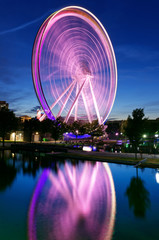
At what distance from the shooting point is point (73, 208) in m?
8.67

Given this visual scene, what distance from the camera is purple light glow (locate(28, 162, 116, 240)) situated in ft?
21.3

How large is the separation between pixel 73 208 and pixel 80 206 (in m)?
0.37

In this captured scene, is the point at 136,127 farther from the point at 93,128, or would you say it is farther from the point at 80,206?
the point at 93,128

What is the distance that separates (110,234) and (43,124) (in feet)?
165

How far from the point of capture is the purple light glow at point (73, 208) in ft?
21.3

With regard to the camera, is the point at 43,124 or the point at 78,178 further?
the point at 43,124

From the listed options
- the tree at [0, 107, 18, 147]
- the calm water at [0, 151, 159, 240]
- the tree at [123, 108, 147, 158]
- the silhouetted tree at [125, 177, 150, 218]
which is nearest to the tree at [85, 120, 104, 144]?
the tree at [0, 107, 18, 147]

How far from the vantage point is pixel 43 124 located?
5538 cm

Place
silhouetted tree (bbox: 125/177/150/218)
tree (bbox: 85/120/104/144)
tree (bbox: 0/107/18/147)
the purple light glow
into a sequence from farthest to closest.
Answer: tree (bbox: 85/120/104/144) < tree (bbox: 0/107/18/147) < silhouetted tree (bbox: 125/177/150/218) < the purple light glow

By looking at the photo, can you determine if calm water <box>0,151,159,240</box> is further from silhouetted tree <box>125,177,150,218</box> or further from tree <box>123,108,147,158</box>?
tree <box>123,108,147,158</box>

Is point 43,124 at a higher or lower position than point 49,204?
higher

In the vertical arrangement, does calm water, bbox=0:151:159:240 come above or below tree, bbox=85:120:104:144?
below

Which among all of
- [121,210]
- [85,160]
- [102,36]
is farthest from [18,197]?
[102,36]

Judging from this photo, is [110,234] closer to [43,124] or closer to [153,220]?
[153,220]
